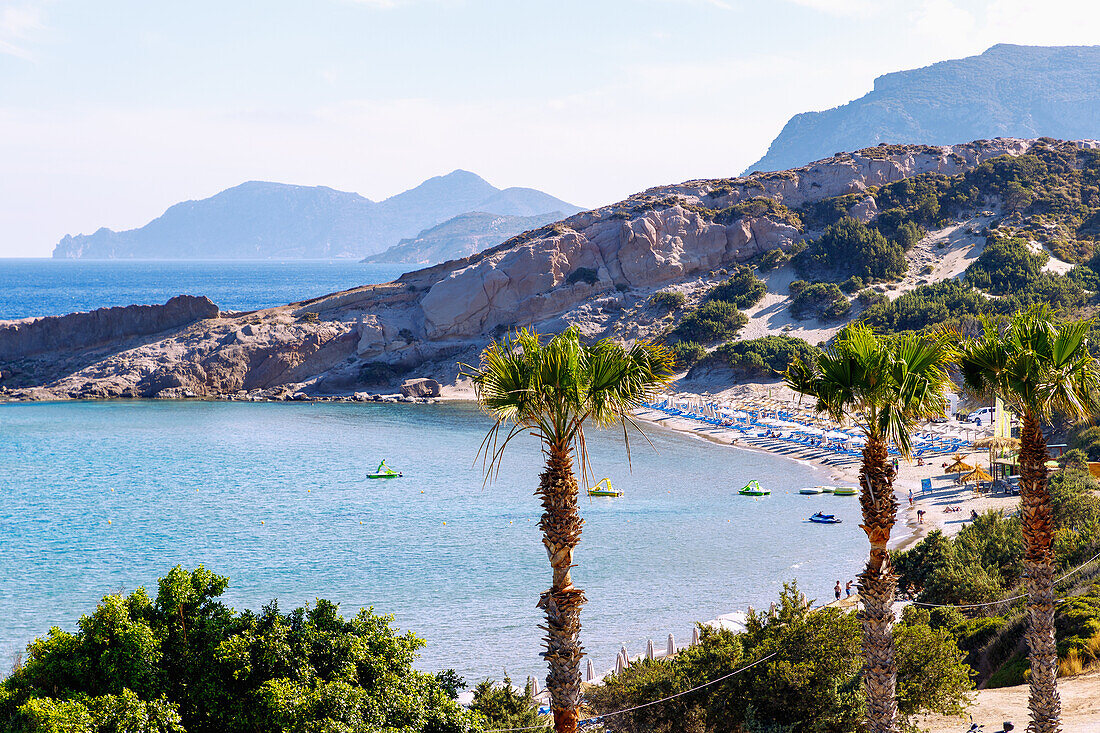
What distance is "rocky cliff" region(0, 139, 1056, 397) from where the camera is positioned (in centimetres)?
8394

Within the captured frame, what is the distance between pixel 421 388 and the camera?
80062 mm

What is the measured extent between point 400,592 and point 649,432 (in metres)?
36.3

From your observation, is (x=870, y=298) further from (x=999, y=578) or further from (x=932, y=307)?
(x=999, y=578)

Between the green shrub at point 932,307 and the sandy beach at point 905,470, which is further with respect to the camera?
the green shrub at point 932,307

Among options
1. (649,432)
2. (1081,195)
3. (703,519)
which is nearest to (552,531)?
(703,519)

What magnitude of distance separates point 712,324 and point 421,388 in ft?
93.0

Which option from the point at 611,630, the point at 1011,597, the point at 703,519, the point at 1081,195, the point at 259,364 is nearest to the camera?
the point at 1011,597

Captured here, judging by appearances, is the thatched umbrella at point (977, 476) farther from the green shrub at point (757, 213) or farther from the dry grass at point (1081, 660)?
the green shrub at point (757, 213)

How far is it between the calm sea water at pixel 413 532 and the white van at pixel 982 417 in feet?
45.6

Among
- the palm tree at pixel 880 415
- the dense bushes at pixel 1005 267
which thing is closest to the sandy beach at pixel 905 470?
the palm tree at pixel 880 415

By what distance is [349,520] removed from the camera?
40.0 metres

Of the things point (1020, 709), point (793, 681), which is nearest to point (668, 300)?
point (1020, 709)

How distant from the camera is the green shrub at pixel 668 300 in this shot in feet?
285

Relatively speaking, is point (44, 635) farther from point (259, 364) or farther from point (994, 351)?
point (259, 364)
